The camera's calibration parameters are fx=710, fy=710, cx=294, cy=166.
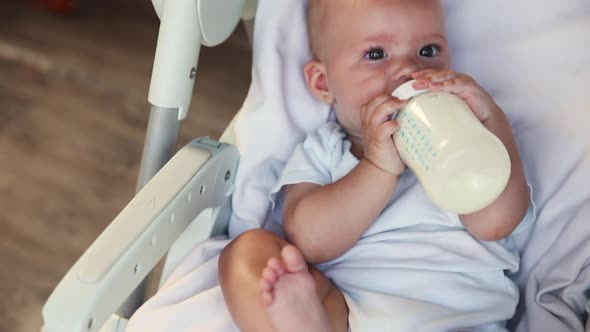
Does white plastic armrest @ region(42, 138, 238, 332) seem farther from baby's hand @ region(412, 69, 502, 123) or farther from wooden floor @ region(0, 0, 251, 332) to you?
wooden floor @ region(0, 0, 251, 332)

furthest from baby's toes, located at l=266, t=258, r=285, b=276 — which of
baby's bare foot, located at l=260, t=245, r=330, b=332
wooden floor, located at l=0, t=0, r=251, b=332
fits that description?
wooden floor, located at l=0, t=0, r=251, b=332

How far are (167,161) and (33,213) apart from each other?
2.62 feet

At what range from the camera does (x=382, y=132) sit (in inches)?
29.6

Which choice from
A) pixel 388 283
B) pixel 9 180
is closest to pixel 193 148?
pixel 388 283

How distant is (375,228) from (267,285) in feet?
0.66

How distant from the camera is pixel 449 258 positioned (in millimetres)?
814

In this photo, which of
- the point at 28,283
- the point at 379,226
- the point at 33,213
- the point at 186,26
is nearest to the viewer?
the point at 186,26

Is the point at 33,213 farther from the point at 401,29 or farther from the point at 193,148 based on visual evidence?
the point at 401,29

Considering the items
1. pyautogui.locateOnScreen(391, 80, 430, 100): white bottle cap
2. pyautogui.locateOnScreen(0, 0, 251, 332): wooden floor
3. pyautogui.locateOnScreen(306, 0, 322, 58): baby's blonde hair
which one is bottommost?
pyautogui.locateOnScreen(0, 0, 251, 332): wooden floor

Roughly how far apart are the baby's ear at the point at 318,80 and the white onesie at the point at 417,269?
0.09 metres

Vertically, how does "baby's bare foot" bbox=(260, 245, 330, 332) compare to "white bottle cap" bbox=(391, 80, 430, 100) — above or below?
below

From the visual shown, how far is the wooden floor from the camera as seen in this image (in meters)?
1.46

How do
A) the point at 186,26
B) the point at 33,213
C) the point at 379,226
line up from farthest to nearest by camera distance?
the point at 33,213, the point at 379,226, the point at 186,26

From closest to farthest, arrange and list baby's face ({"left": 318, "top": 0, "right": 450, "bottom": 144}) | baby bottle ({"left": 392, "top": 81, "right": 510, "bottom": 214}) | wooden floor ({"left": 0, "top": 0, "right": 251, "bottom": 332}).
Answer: baby bottle ({"left": 392, "top": 81, "right": 510, "bottom": 214})
baby's face ({"left": 318, "top": 0, "right": 450, "bottom": 144})
wooden floor ({"left": 0, "top": 0, "right": 251, "bottom": 332})
